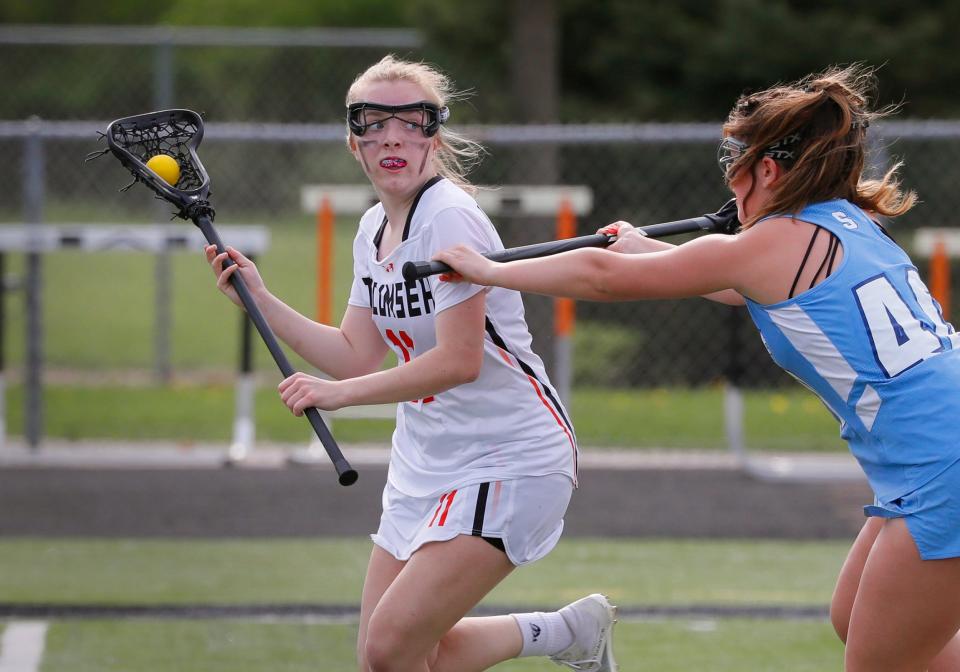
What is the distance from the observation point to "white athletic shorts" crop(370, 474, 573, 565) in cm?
378

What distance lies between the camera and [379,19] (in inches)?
990

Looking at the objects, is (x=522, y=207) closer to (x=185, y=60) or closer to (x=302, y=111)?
(x=302, y=111)

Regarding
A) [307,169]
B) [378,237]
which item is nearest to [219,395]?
[307,169]

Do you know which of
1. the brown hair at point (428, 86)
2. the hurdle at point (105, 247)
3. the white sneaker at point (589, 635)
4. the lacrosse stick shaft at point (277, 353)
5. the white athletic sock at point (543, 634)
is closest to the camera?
the lacrosse stick shaft at point (277, 353)

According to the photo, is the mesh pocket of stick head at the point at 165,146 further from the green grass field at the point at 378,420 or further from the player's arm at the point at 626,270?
the green grass field at the point at 378,420

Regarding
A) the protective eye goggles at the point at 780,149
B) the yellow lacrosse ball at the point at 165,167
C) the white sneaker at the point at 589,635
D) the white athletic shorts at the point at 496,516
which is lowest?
the white sneaker at the point at 589,635

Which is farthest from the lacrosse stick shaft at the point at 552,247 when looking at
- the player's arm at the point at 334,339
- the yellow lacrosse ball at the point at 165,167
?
the yellow lacrosse ball at the point at 165,167

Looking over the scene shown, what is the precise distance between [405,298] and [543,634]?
1.24 metres

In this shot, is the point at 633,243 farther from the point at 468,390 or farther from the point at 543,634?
the point at 543,634

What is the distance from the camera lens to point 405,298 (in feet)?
12.7

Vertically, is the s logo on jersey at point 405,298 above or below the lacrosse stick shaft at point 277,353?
above

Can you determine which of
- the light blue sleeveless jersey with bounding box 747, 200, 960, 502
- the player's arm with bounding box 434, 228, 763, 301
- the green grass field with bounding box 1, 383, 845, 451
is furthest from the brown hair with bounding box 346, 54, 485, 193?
the green grass field with bounding box 1, 383, 845, 451

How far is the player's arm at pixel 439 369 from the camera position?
12.2ft

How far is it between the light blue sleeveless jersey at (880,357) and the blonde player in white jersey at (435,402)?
849 mm
